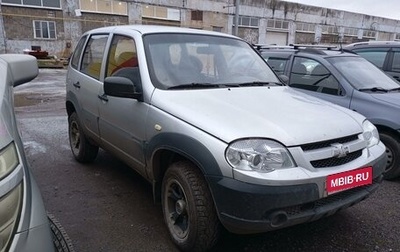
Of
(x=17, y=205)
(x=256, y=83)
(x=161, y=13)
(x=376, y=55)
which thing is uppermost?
(x=161, y=13)

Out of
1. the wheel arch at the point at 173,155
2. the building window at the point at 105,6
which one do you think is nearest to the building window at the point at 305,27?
the building window at the point at 105,6

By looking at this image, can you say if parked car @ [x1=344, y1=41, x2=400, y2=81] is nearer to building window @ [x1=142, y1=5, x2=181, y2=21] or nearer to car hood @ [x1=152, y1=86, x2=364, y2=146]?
car hood @ [x1=152, y1=86, x2=364, y2=146]

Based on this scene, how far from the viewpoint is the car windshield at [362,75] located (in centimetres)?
464

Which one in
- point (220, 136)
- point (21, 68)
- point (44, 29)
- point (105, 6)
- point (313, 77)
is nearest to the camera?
point (220, 136)

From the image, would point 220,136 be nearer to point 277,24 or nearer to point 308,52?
point 308,52

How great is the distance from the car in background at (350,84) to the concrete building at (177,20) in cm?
2529

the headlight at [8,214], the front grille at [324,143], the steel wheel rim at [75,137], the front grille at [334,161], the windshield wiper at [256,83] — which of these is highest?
the windshield wiper at [256,83]

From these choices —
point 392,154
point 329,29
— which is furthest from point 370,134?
point 329,29

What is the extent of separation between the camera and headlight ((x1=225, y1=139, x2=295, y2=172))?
2.14 metres

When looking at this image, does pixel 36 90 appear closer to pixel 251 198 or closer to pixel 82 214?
pixel 82 214

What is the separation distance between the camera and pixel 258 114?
2.47 metres

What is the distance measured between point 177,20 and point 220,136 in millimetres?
32388

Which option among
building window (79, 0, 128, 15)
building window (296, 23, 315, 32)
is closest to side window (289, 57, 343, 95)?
building window (79, 0, 128, 15)

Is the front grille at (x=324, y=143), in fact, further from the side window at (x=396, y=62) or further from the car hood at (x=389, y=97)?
the side window at (x=396, y=62)
